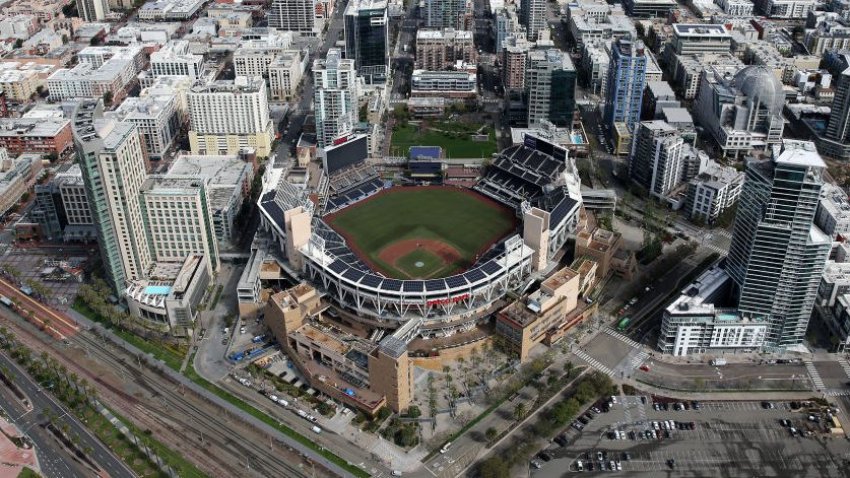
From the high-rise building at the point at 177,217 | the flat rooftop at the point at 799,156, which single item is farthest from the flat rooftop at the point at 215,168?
the flat rooftop at the point at 799,156

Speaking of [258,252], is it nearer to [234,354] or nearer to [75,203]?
[234,354]

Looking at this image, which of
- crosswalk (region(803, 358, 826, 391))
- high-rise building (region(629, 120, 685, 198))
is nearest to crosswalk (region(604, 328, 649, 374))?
crosswalk (region(803, 358, 826, 391))

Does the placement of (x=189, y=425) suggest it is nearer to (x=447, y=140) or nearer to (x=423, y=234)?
(x=423, y=234)

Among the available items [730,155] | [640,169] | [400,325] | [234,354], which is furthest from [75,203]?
[730,155]

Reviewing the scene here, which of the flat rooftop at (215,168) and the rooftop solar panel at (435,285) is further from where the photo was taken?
the flat rooftop at (215,168)

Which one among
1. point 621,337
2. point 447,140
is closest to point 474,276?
point 621,337

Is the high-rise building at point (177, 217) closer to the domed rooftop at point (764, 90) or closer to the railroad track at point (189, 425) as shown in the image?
the railroad track at point (189, 425)

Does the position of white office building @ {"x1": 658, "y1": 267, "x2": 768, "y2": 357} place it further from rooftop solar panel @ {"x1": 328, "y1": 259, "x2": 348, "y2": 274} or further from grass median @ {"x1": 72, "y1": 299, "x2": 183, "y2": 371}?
grass median @ {"x1": 72, "y1": 299, "x2": 183, "y2": 371}

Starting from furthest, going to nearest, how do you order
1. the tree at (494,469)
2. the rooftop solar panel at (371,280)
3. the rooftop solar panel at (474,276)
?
1. the rooftop solar panel at (474,276)
2. the rooftop solar panel at (371,280)
3. the tree at (494,469)
